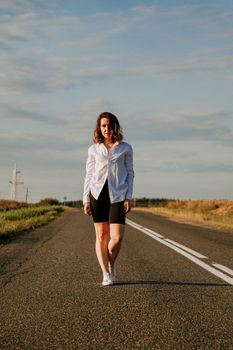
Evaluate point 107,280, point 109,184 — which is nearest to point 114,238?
point 107,280

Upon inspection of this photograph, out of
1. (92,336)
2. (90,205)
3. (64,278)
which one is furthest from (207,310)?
(64,278)

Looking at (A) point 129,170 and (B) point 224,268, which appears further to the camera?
(B) point 224,268

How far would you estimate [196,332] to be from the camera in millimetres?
4820

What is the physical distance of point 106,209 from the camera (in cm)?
721

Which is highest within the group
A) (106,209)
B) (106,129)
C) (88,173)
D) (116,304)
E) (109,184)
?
(106,129)

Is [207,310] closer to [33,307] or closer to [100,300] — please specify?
[100,300]

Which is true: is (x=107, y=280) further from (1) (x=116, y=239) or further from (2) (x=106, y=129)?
(2) (x=106, y=129)

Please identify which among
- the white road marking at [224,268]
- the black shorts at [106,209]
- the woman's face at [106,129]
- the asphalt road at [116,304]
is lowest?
the asphalt road at [116,304]

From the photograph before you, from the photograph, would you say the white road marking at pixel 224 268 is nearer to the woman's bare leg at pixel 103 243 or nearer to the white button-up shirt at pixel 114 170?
the woman's bare leg at pixel 103 243

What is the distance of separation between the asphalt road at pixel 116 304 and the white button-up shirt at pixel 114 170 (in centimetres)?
111

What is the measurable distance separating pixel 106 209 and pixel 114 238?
35cm

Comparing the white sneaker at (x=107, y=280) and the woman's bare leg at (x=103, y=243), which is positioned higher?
the woman's bare leg at (x=103, y=243)

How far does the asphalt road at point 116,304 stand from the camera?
458 centimetres

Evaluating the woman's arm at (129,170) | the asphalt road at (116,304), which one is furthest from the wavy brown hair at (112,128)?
→ the asphalt road at (116,304)
